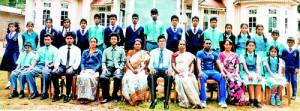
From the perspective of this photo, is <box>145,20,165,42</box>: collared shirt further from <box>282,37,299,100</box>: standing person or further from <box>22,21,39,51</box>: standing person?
<box>282,37,299,100</box>: standing person

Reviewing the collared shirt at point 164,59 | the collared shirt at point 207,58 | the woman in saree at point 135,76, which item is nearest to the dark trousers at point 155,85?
the woman in saree at point 135,76

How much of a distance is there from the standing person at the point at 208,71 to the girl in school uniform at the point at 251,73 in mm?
589

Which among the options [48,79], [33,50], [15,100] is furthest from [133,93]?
[33,50]

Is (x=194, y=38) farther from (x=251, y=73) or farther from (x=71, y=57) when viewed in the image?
(x=71, y=57)

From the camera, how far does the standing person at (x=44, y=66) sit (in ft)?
22.9

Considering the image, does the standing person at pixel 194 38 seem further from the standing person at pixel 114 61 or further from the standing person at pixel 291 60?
the standing person at pixel 291 60

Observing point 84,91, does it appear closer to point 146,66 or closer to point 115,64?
point 115,64

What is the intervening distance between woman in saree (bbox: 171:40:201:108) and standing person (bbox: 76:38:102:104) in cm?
180

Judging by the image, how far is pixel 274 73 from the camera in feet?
24.2

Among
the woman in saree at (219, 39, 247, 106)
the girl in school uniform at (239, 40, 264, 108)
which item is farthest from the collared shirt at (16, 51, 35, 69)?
the girl in school uniform at (239, 40, 264, 108)

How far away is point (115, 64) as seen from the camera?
7.00 metres

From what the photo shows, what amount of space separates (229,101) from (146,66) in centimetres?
209

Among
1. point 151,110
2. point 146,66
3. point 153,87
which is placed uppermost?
point 146,66

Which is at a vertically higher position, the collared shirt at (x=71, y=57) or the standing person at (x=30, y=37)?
the standing person at (x=30, y=37)
